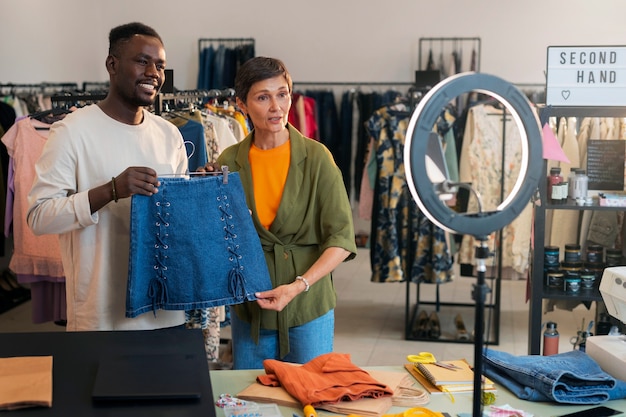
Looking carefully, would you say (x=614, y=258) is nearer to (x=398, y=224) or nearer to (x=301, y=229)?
(x=398, y=224)

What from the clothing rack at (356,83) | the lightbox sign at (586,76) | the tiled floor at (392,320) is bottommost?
the tiled floor at (392,320)

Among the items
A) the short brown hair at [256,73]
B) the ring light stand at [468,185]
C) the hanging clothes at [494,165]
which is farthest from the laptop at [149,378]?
the hanging clothes at [494,165]

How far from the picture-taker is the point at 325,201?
8.63ft

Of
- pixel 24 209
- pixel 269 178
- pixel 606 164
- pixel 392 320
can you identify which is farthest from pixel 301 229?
pixel 392 320

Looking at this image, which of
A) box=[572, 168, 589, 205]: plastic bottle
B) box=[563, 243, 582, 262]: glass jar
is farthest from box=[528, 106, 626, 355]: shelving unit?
box=[563, 243, 582, 262]: glass jar

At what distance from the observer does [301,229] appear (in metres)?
2.63

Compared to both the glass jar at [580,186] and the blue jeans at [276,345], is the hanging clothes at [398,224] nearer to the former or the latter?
the glass jar at [580,186]

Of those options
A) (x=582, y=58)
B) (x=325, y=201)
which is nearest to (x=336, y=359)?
(x=325, y=201)

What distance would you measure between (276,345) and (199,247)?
423 millimetres

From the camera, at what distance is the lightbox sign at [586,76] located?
3.70 metres

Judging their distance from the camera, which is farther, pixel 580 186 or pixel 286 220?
pixel 580 186

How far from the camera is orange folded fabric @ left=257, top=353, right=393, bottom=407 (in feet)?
6.51

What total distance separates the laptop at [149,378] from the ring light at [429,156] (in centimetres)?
60

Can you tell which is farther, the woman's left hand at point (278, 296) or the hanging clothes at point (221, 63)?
the hanging clothes at point (221, 63)
